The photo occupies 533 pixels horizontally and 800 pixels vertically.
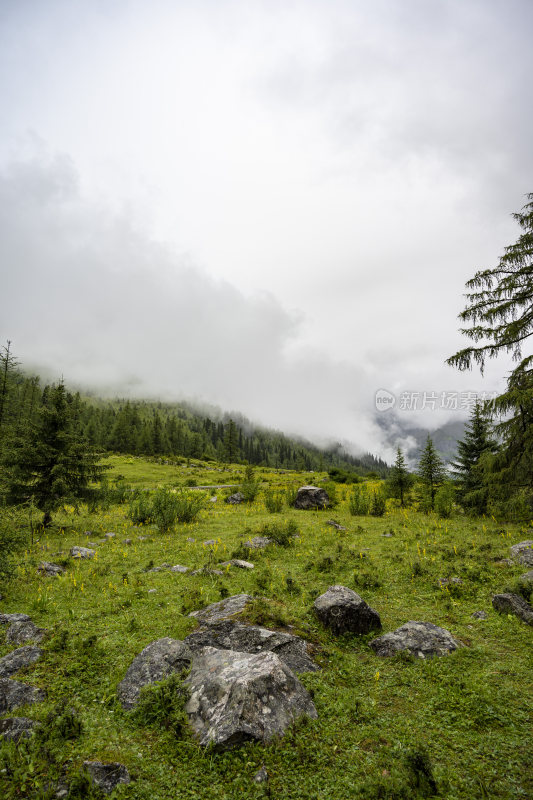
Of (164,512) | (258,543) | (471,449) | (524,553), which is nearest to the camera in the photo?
(524,553)

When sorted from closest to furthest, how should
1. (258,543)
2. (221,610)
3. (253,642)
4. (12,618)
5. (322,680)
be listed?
(322,680) → (253,642) → (12,618) → (221,610) → (258,543)

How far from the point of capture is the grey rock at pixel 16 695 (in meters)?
5.06

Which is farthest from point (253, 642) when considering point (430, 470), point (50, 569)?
point (430, 470)

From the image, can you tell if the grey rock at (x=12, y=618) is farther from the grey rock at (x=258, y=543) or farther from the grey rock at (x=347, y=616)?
the grey rock at (x=258, y=543)

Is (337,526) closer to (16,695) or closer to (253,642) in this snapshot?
(253,642)

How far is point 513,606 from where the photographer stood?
831 centimetres

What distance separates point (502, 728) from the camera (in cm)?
504

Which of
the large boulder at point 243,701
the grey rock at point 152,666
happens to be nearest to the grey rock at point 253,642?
the grey rock at point 152,666

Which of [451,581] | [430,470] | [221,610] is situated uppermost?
[430,470]

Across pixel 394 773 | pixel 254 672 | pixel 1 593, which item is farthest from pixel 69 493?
pixel 394 773

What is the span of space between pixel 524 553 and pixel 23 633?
14535mm

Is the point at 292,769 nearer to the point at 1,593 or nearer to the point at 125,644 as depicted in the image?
the point at 125,644

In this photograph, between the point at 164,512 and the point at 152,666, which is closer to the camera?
the point at 152,666

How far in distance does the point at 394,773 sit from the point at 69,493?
690 inches
